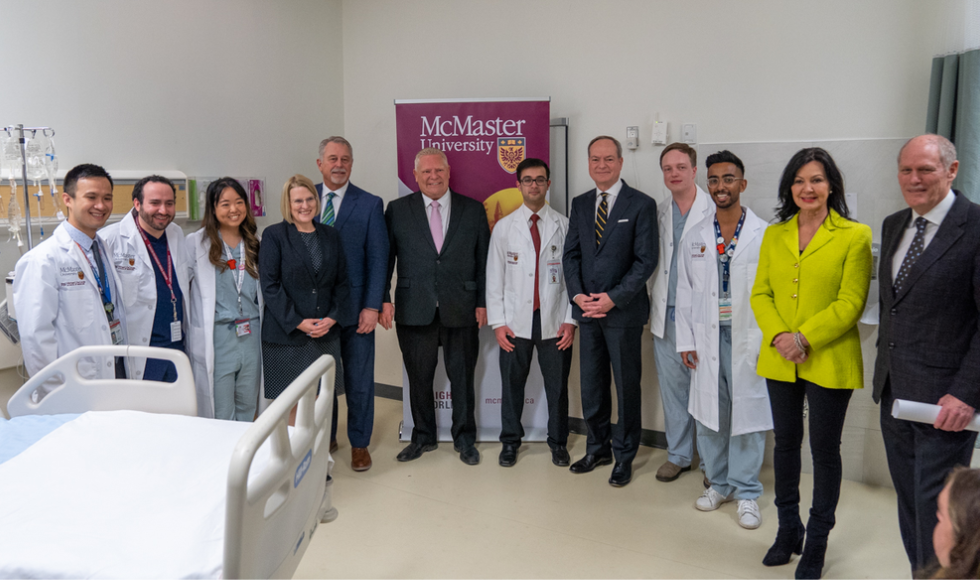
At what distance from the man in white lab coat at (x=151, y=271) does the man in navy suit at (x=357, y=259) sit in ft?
2.68

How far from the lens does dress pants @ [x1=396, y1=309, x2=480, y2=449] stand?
3705mm

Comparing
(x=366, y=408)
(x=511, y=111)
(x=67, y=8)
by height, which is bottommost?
(x=366, y=408)

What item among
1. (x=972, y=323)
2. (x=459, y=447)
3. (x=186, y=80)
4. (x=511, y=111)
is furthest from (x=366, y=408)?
(x=972, y=323)

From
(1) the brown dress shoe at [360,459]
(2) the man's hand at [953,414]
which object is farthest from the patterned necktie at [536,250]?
(2) the man's hand at [953,414]

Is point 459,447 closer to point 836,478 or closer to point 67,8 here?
point 836,478

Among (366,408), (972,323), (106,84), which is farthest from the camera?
(366,408)

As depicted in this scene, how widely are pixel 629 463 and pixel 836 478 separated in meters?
1.19

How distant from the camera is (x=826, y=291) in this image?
234cm

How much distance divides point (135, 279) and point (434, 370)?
5.38 ft

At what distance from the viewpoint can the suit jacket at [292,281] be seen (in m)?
3.08

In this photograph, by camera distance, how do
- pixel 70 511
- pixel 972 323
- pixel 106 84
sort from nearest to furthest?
pixel 70 511 → pixel 972 323 → pixel 106 84

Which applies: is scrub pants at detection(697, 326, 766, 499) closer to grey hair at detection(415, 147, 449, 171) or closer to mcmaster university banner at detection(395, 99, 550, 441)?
mcmaster university banner at detection(395, 99, 550, 441)

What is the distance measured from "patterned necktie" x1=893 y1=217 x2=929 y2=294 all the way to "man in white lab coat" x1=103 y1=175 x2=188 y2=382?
9.47 ft

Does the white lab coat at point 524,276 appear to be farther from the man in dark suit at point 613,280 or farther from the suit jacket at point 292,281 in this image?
the suit jacket at point 292,281
